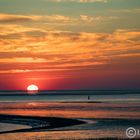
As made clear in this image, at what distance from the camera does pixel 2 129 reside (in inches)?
2106

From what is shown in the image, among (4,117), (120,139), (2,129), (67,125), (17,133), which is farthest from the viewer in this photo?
(4,117)

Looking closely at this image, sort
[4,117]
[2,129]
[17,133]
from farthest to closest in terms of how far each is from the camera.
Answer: [4,117], [2,129], [17,133]

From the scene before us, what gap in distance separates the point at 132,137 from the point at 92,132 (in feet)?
22.5

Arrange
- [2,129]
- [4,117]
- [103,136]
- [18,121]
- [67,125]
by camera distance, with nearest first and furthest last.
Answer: [103,136] < [2,129] < [67,125] < [18,121] < [4,117]

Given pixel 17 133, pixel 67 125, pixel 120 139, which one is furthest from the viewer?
pixel 67 125

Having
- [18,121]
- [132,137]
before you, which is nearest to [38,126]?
[18,121]

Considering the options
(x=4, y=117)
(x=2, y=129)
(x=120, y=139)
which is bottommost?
(x=120, y=139)

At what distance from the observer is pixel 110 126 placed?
176 ft

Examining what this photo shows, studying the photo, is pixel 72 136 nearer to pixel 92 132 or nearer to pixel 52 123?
pixel 92 132

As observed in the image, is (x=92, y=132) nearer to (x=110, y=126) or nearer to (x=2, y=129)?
(x=110, y=126)

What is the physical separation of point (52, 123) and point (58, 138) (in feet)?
50.9

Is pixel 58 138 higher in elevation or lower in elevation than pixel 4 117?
lower

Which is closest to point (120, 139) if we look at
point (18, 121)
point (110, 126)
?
point (110, 126)

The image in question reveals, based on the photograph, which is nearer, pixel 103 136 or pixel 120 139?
pixel 120 139
